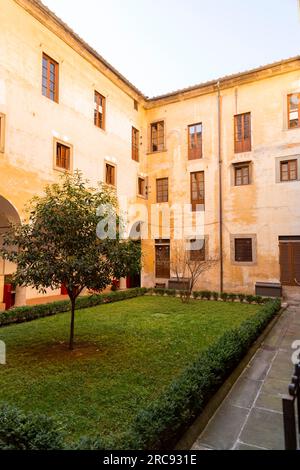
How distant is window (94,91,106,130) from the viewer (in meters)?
15.7

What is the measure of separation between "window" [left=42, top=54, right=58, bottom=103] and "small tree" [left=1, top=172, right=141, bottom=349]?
8.14 meters

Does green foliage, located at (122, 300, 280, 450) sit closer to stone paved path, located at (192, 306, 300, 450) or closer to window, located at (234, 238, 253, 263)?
stone paved path, located at (192, 306, 300, 450)

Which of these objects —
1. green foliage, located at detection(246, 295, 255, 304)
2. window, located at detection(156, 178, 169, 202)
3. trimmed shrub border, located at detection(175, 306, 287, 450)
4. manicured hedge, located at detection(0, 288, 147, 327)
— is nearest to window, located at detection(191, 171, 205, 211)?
window, located at detection(156, 178, 169, 202)

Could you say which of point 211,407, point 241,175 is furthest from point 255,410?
point 241,175

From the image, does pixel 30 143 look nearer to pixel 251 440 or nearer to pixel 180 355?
pixel 180 355

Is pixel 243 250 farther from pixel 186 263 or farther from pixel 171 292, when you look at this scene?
pixel 171 292

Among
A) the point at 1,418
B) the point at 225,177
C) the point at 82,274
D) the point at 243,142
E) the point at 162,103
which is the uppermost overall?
the point at 162,103

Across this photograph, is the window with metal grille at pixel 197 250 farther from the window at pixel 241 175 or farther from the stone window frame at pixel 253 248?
the window at pixel 241 175

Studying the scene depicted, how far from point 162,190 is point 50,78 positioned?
874 cm

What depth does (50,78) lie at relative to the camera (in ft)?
43.4

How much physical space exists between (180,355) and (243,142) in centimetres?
1333

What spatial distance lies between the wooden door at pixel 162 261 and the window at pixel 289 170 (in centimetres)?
744
